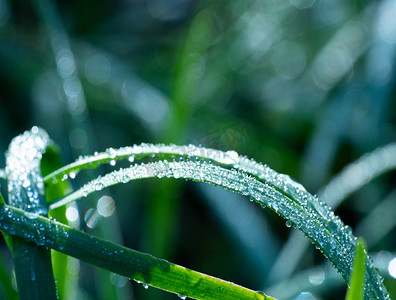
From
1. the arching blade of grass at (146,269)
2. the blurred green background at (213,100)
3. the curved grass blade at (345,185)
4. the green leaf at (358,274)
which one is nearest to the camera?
the green leaf at (358,274)

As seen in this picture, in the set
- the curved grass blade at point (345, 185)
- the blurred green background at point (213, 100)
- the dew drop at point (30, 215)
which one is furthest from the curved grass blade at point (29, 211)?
the curved grass blade at point (345, 185)

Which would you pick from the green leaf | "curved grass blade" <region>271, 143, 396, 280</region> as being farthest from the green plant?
"curved grass blade" <region>271, 143, 396, 280</region>

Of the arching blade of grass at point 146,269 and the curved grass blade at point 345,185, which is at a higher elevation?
the curved grass blade at point 345,185

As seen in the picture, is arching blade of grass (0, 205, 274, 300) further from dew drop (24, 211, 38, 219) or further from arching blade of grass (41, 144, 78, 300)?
arching blade of grass (41, 144, 78, 300)

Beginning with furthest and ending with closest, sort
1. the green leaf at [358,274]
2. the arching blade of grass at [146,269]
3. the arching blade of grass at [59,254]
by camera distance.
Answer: the arching blade of grass at [59,254] → the arching blade of grass at [146,269] → the green leaf at [358,274]

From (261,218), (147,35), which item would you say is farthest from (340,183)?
(147,35)

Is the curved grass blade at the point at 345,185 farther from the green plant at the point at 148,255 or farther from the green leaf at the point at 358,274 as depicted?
the green leaf at the point at 358,274
